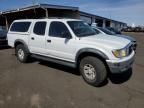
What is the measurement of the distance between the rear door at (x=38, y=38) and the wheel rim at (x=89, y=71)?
202 centimetres

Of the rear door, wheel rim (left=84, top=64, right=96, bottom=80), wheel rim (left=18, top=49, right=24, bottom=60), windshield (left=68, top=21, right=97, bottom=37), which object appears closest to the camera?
wheel rim (left=84, top=64, right=96, bottom=80)

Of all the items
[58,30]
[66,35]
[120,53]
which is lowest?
[120,53]

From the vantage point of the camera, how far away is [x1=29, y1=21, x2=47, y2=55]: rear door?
253 inches

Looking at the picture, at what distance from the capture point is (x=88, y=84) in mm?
5227

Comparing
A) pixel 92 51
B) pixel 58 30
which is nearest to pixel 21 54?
pixel 58 30

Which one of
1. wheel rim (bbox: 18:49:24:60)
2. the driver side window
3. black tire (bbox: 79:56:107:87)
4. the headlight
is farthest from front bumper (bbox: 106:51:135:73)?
wheel rim (bbox: 18:49:24:60)

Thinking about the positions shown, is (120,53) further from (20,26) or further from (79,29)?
(20,26)

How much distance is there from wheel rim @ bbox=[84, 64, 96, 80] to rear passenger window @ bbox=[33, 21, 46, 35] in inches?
92.6

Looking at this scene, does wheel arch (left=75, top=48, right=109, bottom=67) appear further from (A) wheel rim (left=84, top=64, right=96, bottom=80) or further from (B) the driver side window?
(B) the driver side window

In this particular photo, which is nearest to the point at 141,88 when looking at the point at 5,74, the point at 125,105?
the point at 125,105

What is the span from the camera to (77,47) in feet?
17.2

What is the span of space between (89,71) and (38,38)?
262 centimetres

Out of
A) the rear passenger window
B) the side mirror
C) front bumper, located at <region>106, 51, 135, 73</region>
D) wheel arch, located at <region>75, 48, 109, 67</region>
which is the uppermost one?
the rear passenger window

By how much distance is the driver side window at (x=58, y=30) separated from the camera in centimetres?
561
